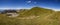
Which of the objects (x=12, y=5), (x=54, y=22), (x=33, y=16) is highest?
(x=12, y=5)

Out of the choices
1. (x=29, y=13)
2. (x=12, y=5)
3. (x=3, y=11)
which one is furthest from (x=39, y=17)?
(x=3, y=11)

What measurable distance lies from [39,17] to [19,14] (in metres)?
0.33

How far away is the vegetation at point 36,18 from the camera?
5.72 feet

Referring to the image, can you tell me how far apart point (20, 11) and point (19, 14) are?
0.17 ft

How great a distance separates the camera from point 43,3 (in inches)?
69.4

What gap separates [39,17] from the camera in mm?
1752

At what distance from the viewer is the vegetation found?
1742mm

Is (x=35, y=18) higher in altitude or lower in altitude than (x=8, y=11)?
lower

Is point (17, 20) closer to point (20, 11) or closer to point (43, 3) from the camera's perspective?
point (20, 11)

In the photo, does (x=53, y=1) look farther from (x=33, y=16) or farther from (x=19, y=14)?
(x=19, y=14)

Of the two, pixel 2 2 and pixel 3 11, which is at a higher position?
pixel 2 2

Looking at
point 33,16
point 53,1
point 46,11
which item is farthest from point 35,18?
point 53,1

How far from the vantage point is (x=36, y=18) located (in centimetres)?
176

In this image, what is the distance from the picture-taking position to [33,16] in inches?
69.4
